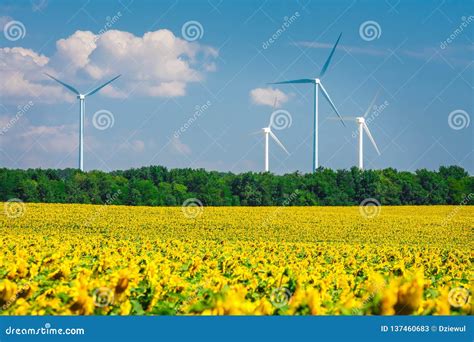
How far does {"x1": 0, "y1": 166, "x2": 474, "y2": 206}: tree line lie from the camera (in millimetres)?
57125

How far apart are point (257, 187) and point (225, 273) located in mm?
50229

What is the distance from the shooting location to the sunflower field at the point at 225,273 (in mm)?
6020

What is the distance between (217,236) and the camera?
116 feet

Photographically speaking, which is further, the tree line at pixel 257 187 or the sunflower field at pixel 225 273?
the tree line at pixel 257 187

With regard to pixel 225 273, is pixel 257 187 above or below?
above

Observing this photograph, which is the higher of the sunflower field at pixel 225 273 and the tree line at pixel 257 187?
the tree line at pixel 257 187

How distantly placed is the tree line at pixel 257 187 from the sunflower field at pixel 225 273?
1603cm

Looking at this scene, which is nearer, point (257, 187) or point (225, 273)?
point (225, 273)

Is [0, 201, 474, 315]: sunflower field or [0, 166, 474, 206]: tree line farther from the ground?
[0, 166, 474, 206]: tree line

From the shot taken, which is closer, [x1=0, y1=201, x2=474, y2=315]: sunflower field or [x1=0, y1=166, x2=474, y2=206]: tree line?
[x1=0, y1=201, x2=474, y2=315]: sunflower field

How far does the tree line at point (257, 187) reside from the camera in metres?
57.1

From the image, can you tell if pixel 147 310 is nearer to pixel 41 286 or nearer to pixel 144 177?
pixel 41 286

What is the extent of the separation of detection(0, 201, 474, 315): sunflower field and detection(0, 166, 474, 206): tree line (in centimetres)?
1603

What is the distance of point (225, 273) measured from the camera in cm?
1097
